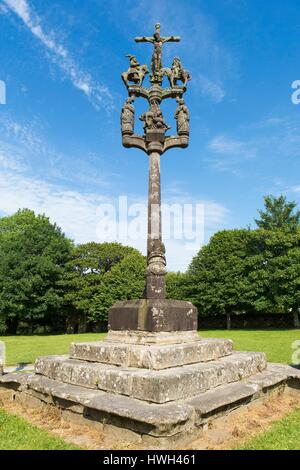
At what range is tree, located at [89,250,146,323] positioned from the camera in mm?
36938

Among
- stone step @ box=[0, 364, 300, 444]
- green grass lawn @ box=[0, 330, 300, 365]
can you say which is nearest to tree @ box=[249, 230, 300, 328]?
green grass lawn @ box=[0, 330, 300, 365]

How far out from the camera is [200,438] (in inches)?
191

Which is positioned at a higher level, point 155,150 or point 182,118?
point 182,118

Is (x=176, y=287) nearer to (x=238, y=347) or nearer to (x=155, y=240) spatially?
(x=238, y=347)

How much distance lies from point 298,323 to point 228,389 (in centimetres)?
2940

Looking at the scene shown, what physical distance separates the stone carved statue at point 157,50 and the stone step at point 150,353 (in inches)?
244

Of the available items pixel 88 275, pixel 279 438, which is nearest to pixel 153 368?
pixel 279 438

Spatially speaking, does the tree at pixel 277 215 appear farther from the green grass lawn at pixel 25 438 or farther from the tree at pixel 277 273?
the green grass lawn at pixel 25 438

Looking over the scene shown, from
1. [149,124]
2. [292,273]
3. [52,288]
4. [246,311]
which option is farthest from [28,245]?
[149,124]

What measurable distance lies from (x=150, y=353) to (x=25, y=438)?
2145 mm

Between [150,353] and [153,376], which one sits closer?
[153,376]

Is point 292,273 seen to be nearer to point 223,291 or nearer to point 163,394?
point 223,291

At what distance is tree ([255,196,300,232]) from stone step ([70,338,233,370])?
3300cm

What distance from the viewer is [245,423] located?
5.56 meters
